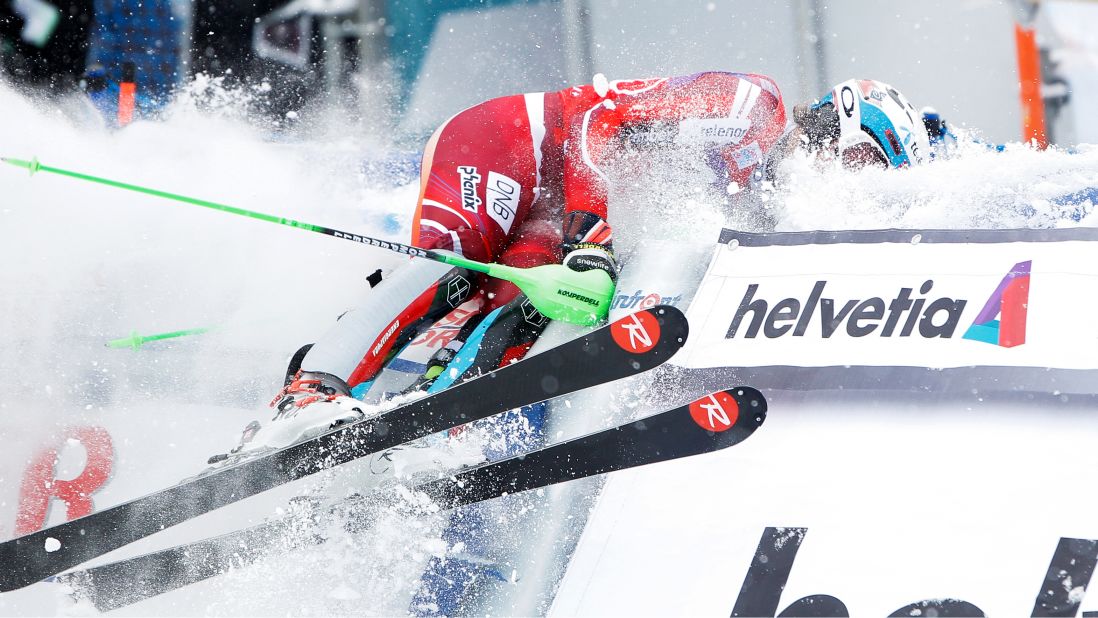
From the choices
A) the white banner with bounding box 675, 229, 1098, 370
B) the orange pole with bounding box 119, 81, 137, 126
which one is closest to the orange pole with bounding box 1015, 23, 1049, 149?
the white banner with bounding box 675, 229, 1098, 370

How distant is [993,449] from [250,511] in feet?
5.06

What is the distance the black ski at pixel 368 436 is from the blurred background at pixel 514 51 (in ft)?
9.62

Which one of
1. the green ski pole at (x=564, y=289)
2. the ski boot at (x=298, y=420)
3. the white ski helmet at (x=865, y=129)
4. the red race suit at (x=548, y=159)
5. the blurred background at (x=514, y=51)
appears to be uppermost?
the blurred background at (x=514, y=51)

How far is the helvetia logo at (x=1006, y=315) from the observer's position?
1.66 m

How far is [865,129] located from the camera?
2.36m

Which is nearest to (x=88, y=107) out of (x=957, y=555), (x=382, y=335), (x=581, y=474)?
(x=382, y=335)

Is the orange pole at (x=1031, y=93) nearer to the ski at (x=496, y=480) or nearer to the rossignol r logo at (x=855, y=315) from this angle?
the rossignol r logo at (x=855, y=315)

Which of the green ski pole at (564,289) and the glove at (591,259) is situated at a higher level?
the glove at (591,259)

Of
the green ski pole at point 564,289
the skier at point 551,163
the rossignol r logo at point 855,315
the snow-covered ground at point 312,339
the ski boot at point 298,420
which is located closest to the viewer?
the snow-covered ground at point 312,339

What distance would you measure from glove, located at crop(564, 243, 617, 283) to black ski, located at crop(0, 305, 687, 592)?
0.32m

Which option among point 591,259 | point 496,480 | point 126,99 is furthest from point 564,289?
point 126,99

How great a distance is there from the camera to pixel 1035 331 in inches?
65.2

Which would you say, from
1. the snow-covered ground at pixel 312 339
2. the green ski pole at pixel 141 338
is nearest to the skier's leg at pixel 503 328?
the snow-covered ground at pixel 312 339

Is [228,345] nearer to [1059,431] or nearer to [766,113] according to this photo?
[766,113]
